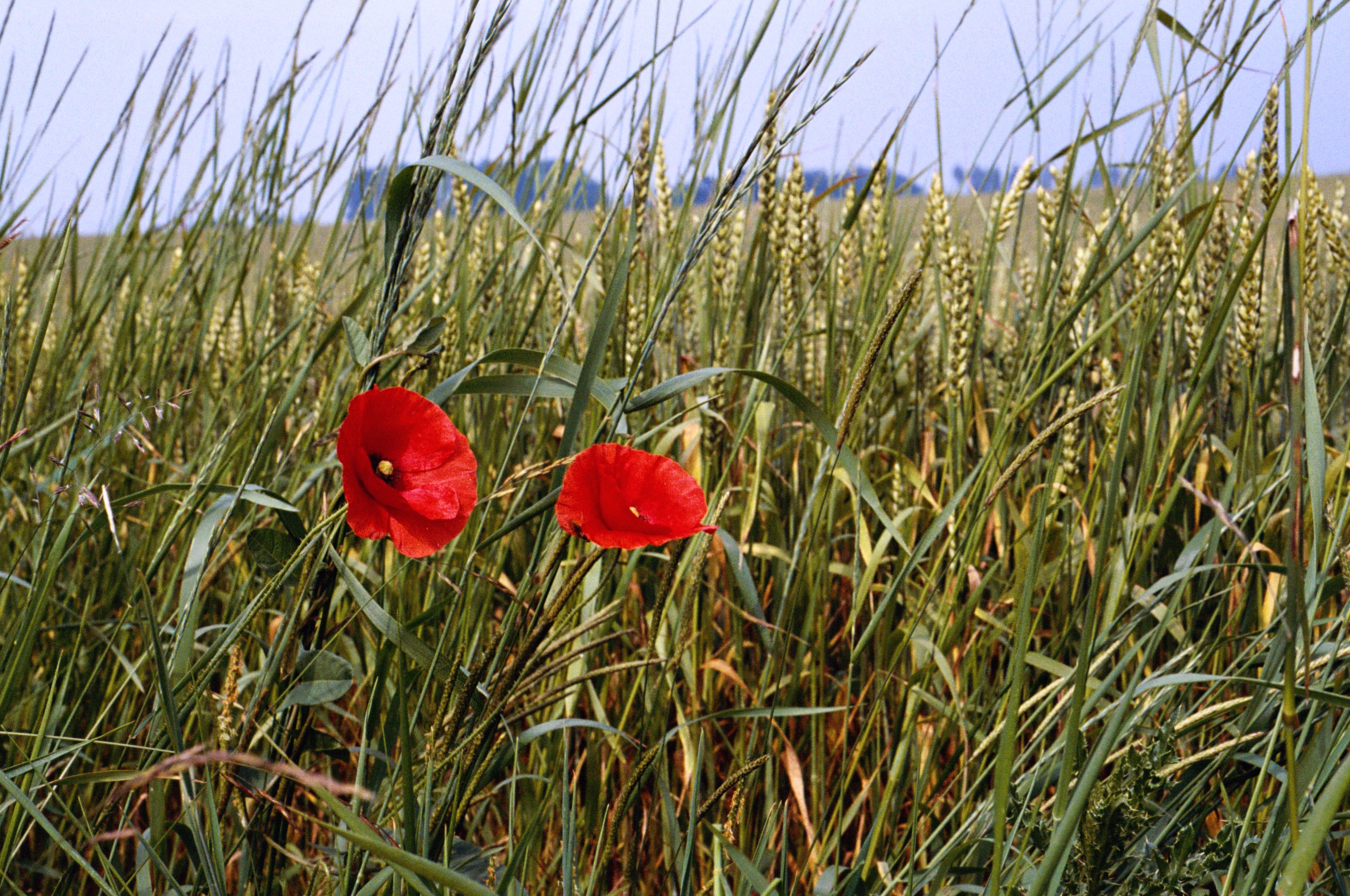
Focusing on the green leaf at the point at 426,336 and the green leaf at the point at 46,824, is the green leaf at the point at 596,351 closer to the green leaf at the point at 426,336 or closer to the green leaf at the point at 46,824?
the green leaf at the point at 426,336

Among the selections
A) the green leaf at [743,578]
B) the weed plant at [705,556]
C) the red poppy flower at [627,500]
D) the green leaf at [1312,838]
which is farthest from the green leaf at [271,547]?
the green leaf at [1312,838]

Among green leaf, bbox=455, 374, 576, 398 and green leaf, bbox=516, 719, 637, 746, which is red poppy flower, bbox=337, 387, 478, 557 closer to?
green leaf, bbox=455, 374, 576, 398

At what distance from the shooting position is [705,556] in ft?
1.26

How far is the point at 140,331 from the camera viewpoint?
150cm

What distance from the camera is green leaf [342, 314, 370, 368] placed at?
0.45 meters

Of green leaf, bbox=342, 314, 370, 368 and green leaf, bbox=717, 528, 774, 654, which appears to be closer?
green leaf, bbox=342, 314, 370, 368

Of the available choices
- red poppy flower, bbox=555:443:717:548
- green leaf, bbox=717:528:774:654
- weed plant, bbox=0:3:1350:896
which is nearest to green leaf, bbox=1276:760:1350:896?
weed plant, bbox=0:3:1350:896

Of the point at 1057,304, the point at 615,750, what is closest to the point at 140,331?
the point at 615,750

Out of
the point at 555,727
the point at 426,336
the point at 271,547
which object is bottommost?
the point at 555,727

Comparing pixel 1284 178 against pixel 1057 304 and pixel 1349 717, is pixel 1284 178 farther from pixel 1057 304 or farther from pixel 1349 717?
pixel 1057 304

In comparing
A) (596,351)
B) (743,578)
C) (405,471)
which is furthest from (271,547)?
(743,578)

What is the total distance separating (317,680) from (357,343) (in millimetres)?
183

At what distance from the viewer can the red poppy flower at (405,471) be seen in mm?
429

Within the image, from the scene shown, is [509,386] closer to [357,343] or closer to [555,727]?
[357,343]
